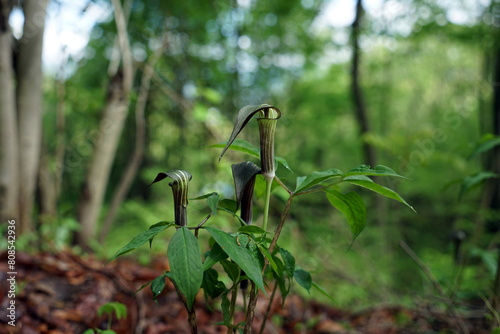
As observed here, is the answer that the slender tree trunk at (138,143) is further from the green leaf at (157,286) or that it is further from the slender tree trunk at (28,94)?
the green leaf at (157,286)

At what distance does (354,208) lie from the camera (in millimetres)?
864

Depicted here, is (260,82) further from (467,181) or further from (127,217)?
(467,181)

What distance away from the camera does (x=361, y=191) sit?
8.08m

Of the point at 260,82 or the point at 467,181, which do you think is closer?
the point at 467,181

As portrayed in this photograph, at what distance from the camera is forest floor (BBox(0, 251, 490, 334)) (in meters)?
1.59

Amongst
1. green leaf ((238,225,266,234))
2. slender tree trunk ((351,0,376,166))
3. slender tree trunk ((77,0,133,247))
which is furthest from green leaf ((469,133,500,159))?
slender tree trunk ((351,0,376,166))

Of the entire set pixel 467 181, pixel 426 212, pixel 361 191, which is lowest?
pixel 426 212

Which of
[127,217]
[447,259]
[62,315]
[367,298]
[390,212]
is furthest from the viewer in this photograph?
[127,217]

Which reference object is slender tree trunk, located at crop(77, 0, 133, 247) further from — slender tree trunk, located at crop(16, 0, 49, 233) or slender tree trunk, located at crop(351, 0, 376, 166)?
slender tree trunk, located at crop(351, 0, 376, 166)

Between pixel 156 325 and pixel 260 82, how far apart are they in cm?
687

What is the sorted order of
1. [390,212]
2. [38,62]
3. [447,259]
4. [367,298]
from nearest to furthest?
1. [38,62]
2. [367,298]
3. [447,259]
4. [390,212]

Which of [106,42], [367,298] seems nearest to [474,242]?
[367,298]

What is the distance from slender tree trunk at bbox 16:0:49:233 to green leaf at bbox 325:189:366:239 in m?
2.81

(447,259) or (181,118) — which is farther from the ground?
(181,118)
